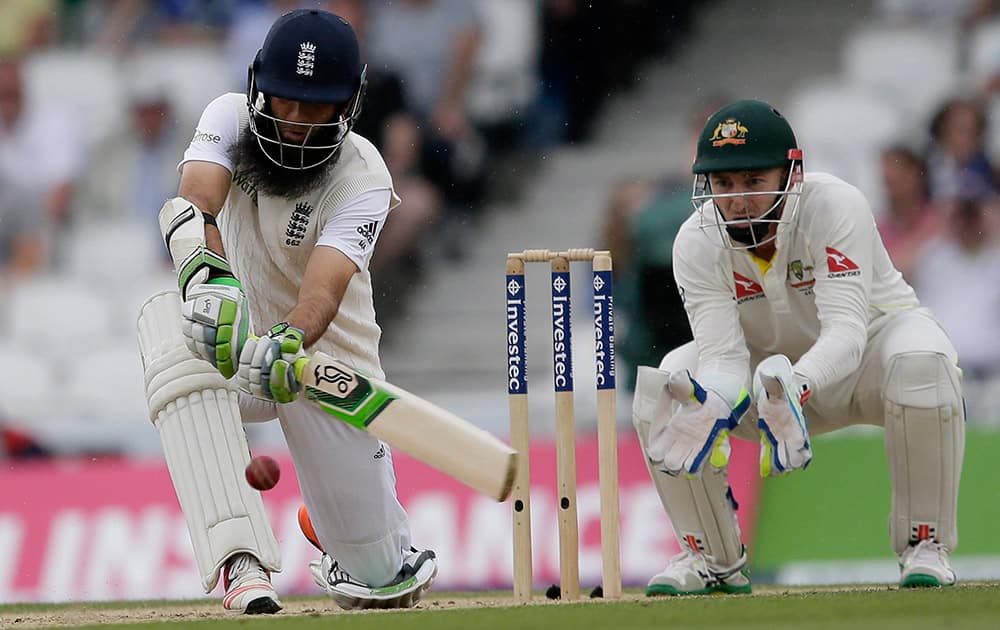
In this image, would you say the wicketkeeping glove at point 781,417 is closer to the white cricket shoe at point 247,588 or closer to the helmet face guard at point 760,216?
the helmet face guard at point 760,216

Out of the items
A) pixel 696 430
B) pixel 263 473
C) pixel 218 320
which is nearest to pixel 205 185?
pixel 218 320

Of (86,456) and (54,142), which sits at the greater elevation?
(54,142)

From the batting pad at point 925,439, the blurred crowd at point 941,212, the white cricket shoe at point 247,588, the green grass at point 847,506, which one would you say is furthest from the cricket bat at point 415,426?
the blurred crowd at point 941,212

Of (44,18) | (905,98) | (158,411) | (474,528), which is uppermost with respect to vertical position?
(44,18)

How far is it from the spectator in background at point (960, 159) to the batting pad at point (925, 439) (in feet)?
11.0

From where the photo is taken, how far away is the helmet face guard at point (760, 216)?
372 centimetres

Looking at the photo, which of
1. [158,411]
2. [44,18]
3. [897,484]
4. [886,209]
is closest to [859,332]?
[897,484]

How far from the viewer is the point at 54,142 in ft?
26.6

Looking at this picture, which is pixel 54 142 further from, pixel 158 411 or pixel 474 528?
pixel 158 411

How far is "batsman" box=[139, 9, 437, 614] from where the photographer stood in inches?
132

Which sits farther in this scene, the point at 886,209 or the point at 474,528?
the point at 886,209

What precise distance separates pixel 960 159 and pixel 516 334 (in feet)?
12.7

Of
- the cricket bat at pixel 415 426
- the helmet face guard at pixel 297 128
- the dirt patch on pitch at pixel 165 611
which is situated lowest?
the dirt patch on pitch at pixel 165 611

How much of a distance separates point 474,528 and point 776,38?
3.83 m
